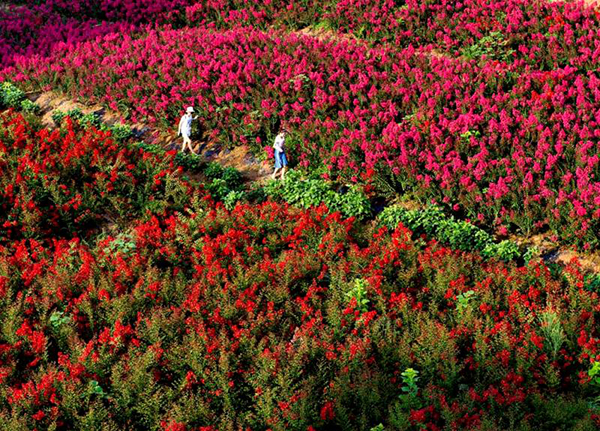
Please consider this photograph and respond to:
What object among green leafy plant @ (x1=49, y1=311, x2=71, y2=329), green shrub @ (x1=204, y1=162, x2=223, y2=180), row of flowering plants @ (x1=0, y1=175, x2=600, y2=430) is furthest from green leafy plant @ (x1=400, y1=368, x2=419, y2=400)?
green shrub @ (x1=204, y1=162, x2=223, y2=180)

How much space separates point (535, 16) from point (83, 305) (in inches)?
487

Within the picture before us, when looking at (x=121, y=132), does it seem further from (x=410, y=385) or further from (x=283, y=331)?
(x=410, y=385)

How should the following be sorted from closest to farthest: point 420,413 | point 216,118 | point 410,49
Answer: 1. point 420,413
2. point 216,118
3. point 410,49

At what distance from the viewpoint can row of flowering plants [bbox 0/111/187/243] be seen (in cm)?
Answer: 993

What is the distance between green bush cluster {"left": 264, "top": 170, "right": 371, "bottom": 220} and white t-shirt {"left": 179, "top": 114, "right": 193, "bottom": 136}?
2.35 m

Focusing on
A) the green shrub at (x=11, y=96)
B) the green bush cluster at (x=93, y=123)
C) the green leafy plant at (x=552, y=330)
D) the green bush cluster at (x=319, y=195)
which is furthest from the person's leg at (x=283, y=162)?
the green shrub at (x=11, y=96)

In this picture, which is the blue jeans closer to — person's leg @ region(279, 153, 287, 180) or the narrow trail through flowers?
person's leg @ region(279, 153, 287, 180)

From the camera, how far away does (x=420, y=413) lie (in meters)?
5.48

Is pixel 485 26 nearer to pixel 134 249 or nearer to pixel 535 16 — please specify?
pixel 535 16

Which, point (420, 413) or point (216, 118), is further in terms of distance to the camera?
point (216, 118)

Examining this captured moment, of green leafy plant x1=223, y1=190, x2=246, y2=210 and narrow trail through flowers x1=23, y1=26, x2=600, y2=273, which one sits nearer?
narrow trail through flowers x1=23, y1=26, x2=600, y2=273

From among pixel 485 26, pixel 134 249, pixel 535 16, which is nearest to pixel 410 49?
pixel 485 26

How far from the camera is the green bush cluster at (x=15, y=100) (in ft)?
48.6

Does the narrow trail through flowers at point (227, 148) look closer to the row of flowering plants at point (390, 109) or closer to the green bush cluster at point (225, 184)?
the row of flowering plants at point (390, 109)
